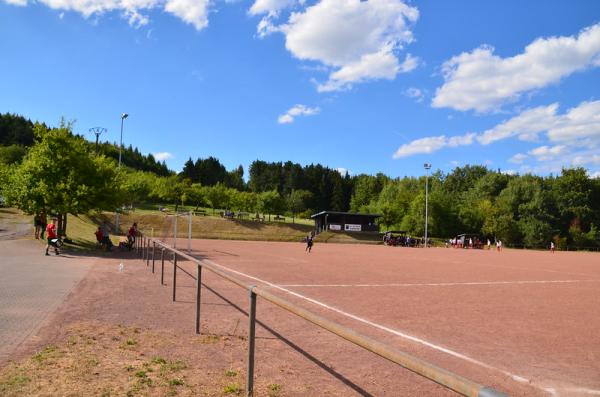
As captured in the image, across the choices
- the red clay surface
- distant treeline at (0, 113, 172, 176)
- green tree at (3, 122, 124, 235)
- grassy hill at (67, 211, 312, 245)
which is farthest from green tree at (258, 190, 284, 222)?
the red clay surface

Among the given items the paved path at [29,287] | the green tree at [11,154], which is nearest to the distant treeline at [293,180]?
the green tree at [11,154]

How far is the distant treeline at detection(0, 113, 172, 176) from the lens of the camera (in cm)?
9944

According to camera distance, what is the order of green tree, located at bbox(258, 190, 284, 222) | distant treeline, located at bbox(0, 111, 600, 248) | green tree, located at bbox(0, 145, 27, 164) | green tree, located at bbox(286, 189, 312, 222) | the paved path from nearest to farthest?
1. the paved path
2. distant treeline, located at bbox(0, 111, 600, 248)
3. green tree, located at bbox(258, 190, 284, 222)
4. green tree, located at bbox(0, 145, 27, 164)
5. green tree, located at bbox(286, 189, 312, 222)

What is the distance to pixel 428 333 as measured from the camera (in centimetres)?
779

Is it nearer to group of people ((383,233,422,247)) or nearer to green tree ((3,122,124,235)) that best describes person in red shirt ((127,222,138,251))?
green tree ((3,122,124,235))

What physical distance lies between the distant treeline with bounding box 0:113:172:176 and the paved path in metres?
81.7

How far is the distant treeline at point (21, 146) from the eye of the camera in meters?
99.4

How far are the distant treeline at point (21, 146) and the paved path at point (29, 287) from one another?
81720mm

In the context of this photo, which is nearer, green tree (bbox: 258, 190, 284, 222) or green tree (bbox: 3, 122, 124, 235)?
green tree (bbox: 3, 122, 124, 235)

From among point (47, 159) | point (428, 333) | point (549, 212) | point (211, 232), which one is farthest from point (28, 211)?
point (549, 212)

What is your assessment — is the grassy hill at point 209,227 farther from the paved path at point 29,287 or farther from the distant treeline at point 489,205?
the paved path at point 29,287

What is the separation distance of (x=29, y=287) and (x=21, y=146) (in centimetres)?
12323

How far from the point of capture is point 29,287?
10430mm

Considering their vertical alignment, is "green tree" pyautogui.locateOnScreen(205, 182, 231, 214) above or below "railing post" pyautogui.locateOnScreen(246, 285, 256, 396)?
above
